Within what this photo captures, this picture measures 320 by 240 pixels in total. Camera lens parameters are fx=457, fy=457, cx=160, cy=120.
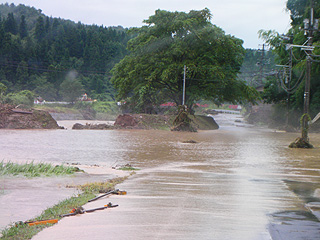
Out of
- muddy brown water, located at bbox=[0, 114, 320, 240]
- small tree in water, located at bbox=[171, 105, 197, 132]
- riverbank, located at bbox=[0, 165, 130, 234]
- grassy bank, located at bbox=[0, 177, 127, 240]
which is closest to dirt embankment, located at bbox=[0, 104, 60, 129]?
small tree in water, located at bbox=[171, 105, 197, 132]

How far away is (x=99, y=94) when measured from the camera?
109 meters

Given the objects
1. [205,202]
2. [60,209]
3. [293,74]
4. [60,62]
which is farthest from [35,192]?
[60,62]

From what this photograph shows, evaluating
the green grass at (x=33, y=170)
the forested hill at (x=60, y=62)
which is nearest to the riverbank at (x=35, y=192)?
the green grass at (x=33, y=170)

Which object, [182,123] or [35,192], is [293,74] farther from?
[35,192]

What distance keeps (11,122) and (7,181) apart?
2608 cm

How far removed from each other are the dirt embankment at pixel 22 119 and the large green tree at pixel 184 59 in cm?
1295

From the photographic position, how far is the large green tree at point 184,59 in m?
47.3

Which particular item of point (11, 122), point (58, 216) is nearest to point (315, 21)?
point (11, 122)

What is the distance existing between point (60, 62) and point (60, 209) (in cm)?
11165

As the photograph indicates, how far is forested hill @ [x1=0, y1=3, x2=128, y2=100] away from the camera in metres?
106

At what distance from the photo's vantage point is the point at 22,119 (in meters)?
35.8

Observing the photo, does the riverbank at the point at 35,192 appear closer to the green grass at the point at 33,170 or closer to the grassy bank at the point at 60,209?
the grassy bank at the point at 60,209

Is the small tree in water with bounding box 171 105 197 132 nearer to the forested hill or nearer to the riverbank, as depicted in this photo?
the riverbank

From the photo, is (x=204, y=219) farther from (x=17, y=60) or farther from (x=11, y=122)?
(x=17, y=60)
